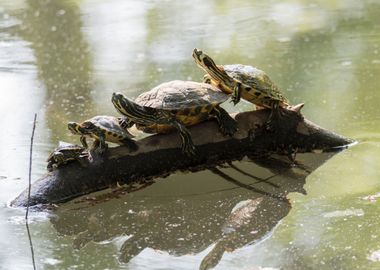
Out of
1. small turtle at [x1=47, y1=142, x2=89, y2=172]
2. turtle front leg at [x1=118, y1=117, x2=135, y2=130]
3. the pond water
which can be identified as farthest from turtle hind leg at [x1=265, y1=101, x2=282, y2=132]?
small turtle at [x1=47, y1=142, x2=89, y2=172]

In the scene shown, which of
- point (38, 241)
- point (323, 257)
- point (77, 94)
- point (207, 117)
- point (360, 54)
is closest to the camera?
point (323, 257)

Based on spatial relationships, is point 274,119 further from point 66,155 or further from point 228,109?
point 66,155

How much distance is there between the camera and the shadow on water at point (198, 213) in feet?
11.2

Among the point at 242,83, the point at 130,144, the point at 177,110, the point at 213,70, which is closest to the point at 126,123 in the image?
the point at 130,144

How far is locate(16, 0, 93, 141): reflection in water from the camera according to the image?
18.6ft

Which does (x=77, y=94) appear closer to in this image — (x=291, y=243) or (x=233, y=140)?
(x=233, y=140)

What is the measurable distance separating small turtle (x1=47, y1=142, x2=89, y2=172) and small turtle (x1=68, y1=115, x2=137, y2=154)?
10 cm

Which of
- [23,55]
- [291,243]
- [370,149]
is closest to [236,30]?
[23,55]

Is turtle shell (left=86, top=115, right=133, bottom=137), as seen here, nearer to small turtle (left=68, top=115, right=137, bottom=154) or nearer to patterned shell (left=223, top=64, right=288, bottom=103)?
small turtle (left=68, top=115, right=137, bottom=154)

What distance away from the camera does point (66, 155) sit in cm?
389

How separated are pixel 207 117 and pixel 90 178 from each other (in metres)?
0.79

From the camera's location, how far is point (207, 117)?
4.27 metres

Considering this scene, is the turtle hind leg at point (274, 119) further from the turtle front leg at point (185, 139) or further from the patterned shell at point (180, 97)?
the turtle front leg at point (185, 139)

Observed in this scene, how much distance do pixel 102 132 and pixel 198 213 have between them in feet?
2.33
